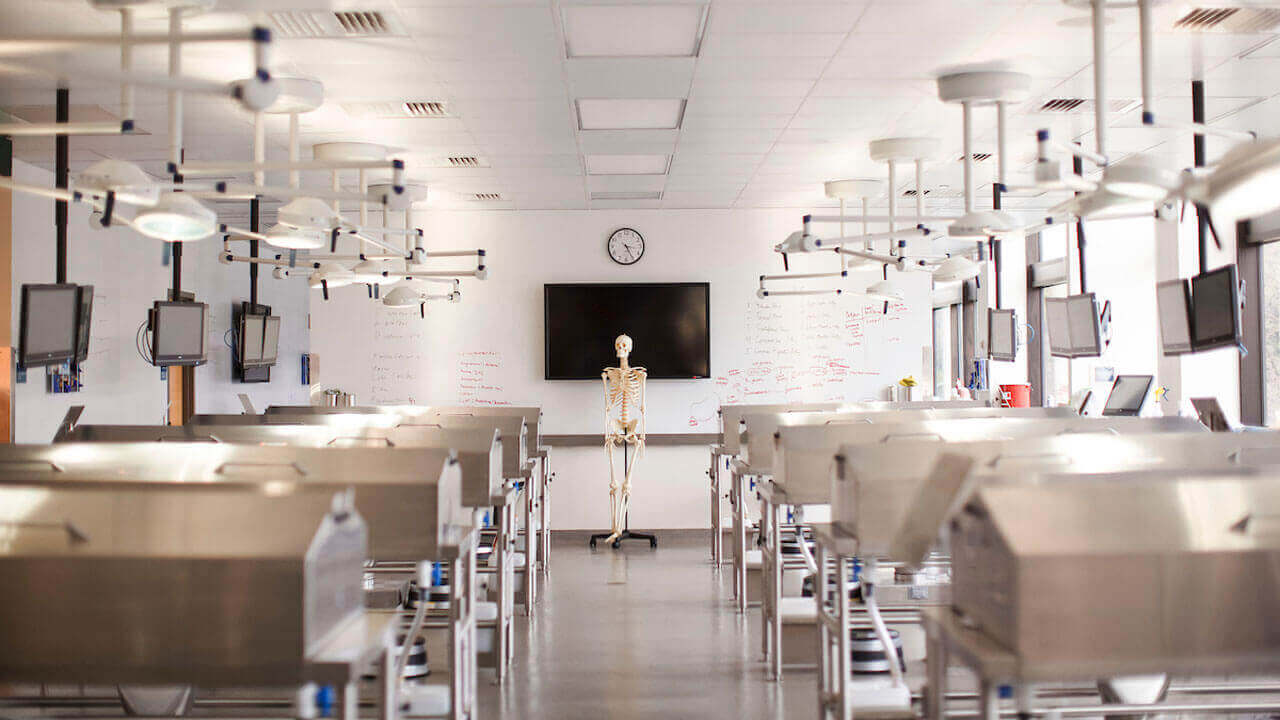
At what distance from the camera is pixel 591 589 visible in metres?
6.62

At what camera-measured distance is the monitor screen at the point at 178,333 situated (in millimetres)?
6324

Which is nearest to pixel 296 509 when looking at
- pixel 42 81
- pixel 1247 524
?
pixel 1247 524

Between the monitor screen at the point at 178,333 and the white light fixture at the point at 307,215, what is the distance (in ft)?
7.14

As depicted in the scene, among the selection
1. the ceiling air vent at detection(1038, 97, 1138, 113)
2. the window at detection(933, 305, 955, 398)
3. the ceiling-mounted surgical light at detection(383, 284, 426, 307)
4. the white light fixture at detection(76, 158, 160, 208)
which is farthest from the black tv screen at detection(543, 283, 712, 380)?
the window at detection(933, 305, 955, 398)

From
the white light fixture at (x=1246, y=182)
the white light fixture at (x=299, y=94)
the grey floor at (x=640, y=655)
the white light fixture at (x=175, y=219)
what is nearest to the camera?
the white light fixture at (x=1246, y=182)

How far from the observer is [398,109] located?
543cm

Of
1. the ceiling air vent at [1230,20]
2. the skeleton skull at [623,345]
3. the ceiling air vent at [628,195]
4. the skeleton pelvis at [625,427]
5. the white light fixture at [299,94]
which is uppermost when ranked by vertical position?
the ceiling air vent at [628,195]

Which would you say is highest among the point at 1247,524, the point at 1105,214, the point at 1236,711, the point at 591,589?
the point at 1105,214

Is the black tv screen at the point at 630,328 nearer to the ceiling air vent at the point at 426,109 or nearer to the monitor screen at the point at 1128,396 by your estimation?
the ceiling air vent at the point at 426,109

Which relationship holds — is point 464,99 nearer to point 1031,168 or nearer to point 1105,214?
point 1105,214

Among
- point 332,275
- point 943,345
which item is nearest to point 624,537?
point 332,275

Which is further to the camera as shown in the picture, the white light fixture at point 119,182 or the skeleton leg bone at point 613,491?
the skeleton leg bone at point 613,491

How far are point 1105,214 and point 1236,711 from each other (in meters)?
2.23

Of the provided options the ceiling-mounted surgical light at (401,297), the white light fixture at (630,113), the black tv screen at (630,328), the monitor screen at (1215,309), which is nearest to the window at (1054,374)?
the black tv screen at (630,328)
